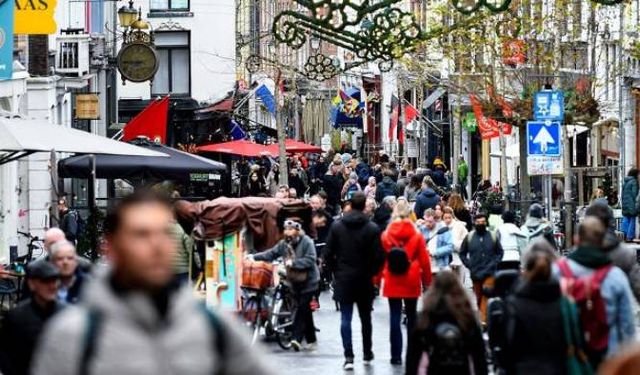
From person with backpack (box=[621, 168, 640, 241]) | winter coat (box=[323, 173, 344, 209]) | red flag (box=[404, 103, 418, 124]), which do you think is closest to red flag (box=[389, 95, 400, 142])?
red flag (box=[404, 103, 418, 124])

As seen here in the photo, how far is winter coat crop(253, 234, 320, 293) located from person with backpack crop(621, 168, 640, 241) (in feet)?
49.0

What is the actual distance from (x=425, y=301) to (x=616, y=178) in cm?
3477

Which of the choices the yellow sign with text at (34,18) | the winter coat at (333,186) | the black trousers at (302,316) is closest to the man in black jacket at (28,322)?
the black trousers at (302,316)

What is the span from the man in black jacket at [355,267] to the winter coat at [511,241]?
327 centimetres

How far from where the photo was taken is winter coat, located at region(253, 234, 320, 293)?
20.5 m

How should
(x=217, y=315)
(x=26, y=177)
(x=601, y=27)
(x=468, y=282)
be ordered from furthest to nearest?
(x=601, y=27), (x=26, y=177), (x=468, y=282), (x=217, y=315)

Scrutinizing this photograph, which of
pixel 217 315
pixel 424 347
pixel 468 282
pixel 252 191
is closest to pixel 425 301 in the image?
pixel 424 347

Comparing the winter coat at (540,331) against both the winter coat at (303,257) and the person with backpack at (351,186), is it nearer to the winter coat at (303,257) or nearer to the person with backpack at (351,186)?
the winter coat at (303,257)

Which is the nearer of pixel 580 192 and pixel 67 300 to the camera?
pixel 67 300

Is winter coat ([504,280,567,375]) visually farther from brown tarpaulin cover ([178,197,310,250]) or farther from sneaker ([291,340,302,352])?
brown tarpaulin cover ([178,197,310,250])

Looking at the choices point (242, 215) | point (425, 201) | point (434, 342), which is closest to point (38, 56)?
point (425, 201)

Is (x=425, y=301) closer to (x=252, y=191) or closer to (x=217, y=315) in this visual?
(x=217, y=315)

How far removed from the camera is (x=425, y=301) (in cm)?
1238

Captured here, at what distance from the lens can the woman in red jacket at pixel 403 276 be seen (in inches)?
738
